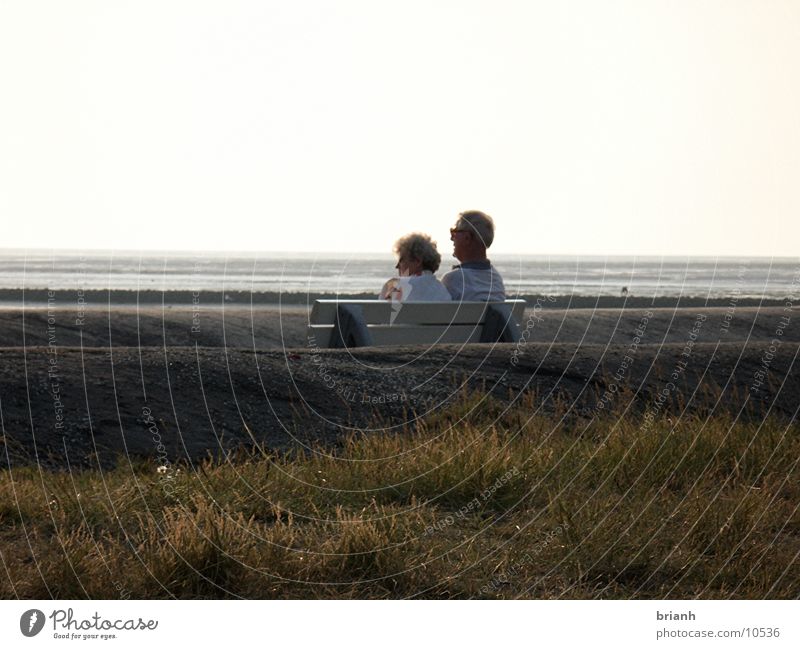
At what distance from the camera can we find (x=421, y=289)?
895 cm

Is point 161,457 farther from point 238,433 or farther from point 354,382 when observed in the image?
point 354,382

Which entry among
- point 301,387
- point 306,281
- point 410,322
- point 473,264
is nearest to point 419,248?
point 473,264

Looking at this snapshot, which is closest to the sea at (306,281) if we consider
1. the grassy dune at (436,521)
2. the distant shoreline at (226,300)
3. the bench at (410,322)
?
the distant shoreline at (226,300)

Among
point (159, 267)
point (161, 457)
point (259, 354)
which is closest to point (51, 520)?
point (161, 457)

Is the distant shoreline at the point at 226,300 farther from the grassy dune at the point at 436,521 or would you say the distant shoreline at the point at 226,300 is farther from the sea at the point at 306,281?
the grassy dune at the point at 436,521

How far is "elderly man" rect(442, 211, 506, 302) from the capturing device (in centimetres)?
883

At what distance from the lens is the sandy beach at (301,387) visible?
22.4 feet

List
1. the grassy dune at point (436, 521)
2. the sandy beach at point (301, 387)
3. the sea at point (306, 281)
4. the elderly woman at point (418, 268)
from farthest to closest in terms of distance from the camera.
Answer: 1. the sea at point (306, 281)
2. the elderly woman at point (418, 268)
3. the sandy beach at point (301, 387)
4. the grassy dune at point (436, 521)

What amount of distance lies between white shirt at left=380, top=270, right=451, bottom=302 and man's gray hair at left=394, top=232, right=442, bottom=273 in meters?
0.10

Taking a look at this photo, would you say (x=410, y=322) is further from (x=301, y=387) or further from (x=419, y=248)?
(x=301, y=387)

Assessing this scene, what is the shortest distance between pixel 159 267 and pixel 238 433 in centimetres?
5630

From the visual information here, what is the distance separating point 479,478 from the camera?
18.7 ft

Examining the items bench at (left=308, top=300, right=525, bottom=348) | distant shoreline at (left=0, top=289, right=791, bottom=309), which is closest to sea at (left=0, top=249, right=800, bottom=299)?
distant shoreline at (left=0, top=289, right=791, bottom=309)

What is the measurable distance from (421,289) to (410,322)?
0.31 m
